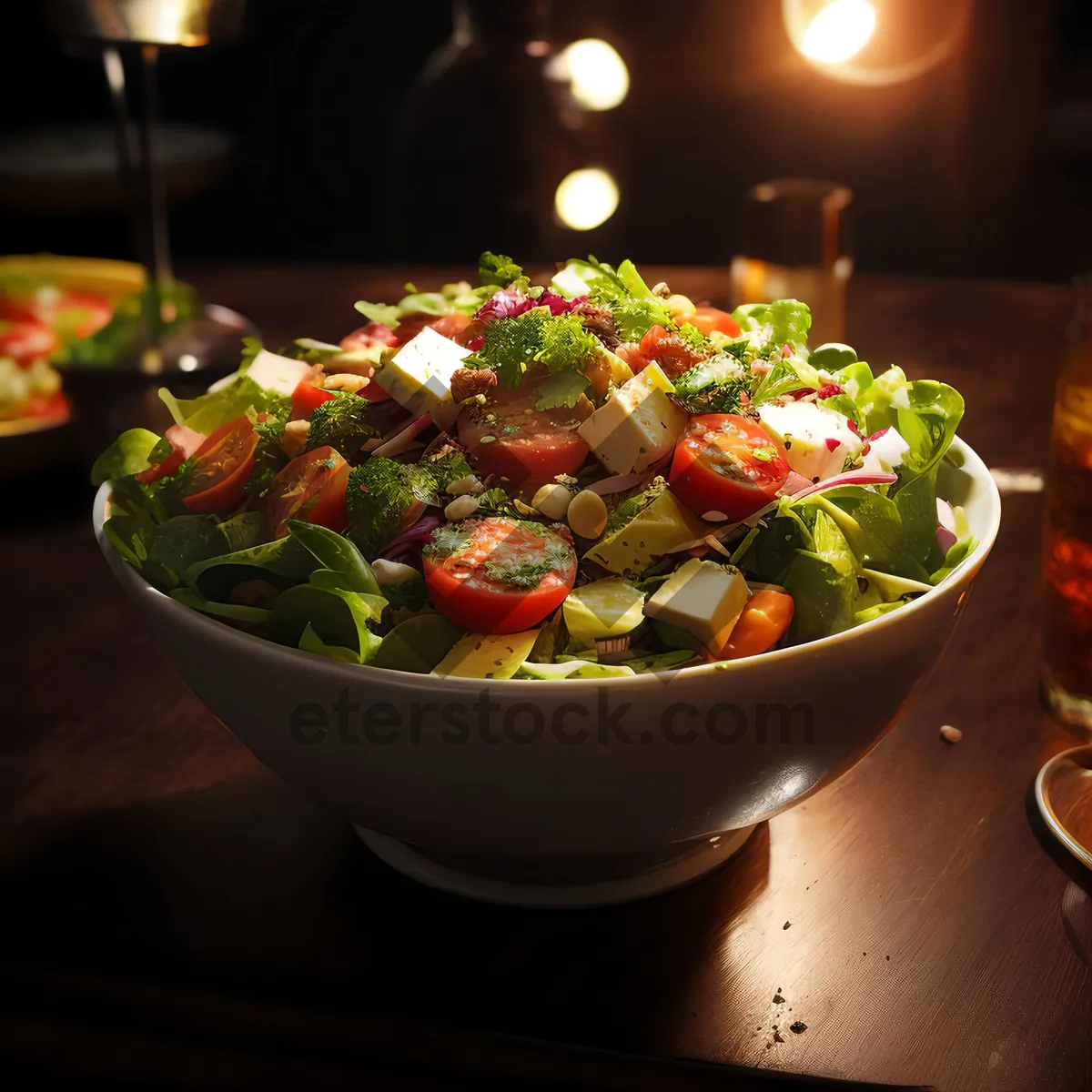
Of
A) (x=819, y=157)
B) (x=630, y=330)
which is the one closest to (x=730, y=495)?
(x=630, y=330)

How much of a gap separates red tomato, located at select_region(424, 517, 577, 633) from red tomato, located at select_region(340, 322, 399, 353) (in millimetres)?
341

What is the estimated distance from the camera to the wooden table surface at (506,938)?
74cm

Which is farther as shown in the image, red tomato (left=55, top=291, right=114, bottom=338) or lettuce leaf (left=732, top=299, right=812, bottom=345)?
red tomato (left=55, top=291, right=114, bottom=338)

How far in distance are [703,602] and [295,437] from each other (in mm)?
347

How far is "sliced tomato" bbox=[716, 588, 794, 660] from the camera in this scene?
2.49 ft

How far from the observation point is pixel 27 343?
1.89 meters

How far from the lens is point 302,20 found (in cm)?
451

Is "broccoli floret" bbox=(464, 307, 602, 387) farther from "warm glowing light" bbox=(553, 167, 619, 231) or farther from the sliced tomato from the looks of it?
"warm glowing light" bbox=(553, 167, 619, 231)

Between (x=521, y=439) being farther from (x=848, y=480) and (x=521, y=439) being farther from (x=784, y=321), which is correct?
(x=784, y=321)

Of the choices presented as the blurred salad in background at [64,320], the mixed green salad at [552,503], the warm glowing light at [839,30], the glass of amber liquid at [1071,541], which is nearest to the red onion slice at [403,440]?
the mixed green salad at [552,503]

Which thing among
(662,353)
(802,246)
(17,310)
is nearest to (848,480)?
(662,353)

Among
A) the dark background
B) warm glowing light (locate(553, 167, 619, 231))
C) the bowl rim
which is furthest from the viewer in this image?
the dark background

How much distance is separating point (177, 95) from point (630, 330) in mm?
4527

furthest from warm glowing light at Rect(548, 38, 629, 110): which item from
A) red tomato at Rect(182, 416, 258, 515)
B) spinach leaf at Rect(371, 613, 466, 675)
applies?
spinach leaf at Rect(371, 613, 466, 675)
